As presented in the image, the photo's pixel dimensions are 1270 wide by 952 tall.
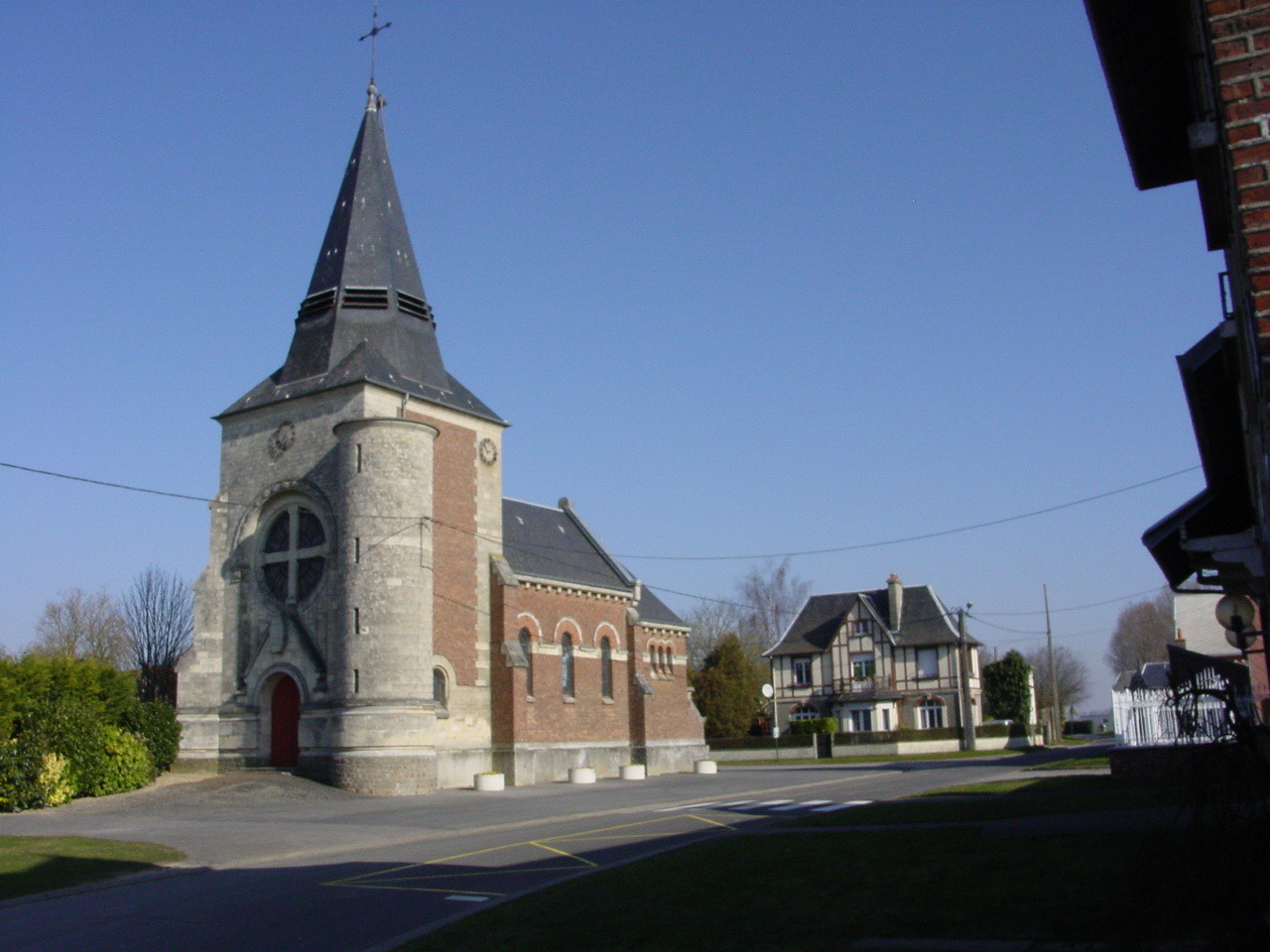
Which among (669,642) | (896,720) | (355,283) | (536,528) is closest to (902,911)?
(355,283)

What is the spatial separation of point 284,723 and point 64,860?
16832mm

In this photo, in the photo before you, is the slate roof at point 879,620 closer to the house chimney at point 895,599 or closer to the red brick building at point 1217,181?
the house chimney at point 895,599

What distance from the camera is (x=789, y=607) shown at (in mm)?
82438

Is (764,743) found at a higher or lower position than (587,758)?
lower

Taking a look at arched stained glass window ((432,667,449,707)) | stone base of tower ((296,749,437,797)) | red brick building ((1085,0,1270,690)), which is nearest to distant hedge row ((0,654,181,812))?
stone base of tower ((296,749,437,797))

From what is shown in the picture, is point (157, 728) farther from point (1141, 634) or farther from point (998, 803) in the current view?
point (1141, 634)

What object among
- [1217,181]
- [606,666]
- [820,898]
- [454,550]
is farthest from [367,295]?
[1217,181]

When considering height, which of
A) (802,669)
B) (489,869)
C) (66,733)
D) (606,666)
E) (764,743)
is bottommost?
(764,743)

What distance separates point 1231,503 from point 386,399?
25.9 metres

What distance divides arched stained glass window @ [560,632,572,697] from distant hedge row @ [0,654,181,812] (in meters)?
13.7

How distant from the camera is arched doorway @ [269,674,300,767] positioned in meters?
32.2

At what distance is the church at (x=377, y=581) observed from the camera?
30547 mm

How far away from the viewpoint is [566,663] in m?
39.4

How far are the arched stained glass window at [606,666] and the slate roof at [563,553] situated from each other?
7.25 ft
